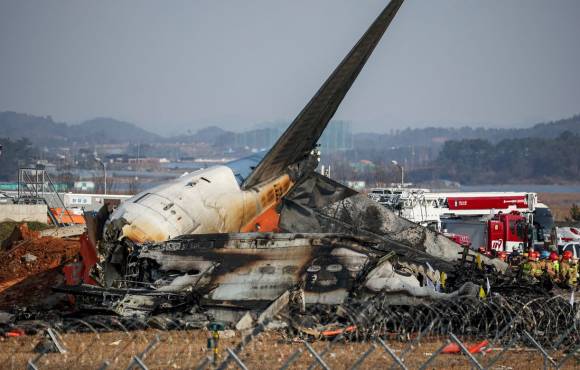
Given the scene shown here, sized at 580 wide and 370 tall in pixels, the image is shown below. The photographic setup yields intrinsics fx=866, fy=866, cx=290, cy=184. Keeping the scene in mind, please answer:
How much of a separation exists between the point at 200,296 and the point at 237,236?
224 centimetres

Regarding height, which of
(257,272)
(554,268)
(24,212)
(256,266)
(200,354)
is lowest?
(24,212)

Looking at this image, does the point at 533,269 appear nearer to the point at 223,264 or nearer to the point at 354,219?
the point at 354,219

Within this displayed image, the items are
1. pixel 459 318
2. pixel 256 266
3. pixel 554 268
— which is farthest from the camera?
pixel 554 268

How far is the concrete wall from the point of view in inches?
2343

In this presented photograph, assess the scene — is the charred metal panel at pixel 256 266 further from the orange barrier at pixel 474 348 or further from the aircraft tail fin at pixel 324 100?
the aircraft tail fin at pixel 324 100

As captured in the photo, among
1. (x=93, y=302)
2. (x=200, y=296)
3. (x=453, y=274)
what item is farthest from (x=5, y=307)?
(x=453, y=274)

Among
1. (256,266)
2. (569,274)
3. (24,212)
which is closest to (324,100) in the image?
(256,266)

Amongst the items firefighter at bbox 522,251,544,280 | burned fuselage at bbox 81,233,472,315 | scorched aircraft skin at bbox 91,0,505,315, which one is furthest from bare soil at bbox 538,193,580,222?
burned fuselage at bbox 81,233,472,315

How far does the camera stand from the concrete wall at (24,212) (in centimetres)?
5950

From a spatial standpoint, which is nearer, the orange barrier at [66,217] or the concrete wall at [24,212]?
the concrete wall at [24,212]

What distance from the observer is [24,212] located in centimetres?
5984

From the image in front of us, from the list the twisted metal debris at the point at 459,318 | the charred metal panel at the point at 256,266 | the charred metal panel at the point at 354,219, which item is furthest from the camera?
the charred metal panel at the point at 354,219

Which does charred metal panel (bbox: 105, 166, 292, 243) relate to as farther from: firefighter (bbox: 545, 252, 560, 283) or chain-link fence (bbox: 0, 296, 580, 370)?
firefighter (bbox: 545, 252, 560, 283)

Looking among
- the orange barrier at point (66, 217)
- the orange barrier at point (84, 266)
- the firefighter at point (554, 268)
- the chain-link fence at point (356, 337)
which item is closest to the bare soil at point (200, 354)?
the chain-link fence at point (356, 337)
